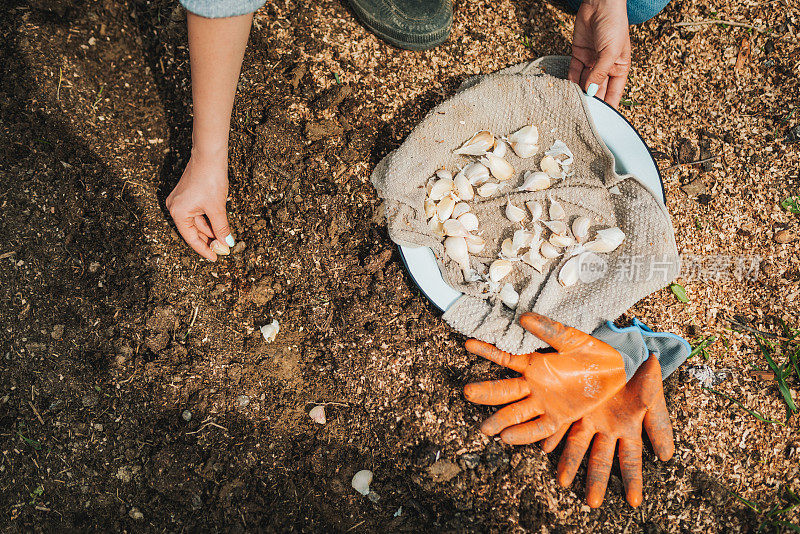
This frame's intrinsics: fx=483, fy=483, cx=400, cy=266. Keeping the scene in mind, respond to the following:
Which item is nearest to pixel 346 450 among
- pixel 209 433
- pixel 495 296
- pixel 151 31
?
pixel 209 433

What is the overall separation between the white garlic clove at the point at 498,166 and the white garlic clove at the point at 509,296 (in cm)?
31

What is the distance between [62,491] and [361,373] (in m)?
0.78

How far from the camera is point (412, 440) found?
4.12 ft

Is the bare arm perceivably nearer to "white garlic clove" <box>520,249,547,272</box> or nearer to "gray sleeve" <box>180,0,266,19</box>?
"gray sleeve" <box>180,0,266,19</box>

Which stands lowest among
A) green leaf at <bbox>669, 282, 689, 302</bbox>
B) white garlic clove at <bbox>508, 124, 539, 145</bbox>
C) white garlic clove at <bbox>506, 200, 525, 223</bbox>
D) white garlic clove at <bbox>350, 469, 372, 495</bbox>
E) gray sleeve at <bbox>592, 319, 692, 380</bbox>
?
white garlic clove at <bbox>350, 469, 372, 495</bbox>

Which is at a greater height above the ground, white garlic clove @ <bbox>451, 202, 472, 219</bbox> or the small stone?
the small stone

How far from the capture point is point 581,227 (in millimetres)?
1294

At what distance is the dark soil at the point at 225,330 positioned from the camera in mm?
1208

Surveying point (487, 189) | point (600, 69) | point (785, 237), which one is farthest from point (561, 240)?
point (785, 237)

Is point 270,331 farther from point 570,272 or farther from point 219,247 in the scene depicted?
point 570,272

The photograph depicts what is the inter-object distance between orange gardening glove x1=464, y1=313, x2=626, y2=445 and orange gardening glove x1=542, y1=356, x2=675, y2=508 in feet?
0.12

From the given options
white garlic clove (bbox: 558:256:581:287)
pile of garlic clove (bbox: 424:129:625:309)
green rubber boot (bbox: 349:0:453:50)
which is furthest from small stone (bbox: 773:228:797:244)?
green rubber boot (bbox: 349:0:453:50)

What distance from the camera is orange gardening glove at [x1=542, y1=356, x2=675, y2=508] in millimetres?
1221

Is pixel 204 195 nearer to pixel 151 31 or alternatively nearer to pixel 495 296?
pixel 151 31
